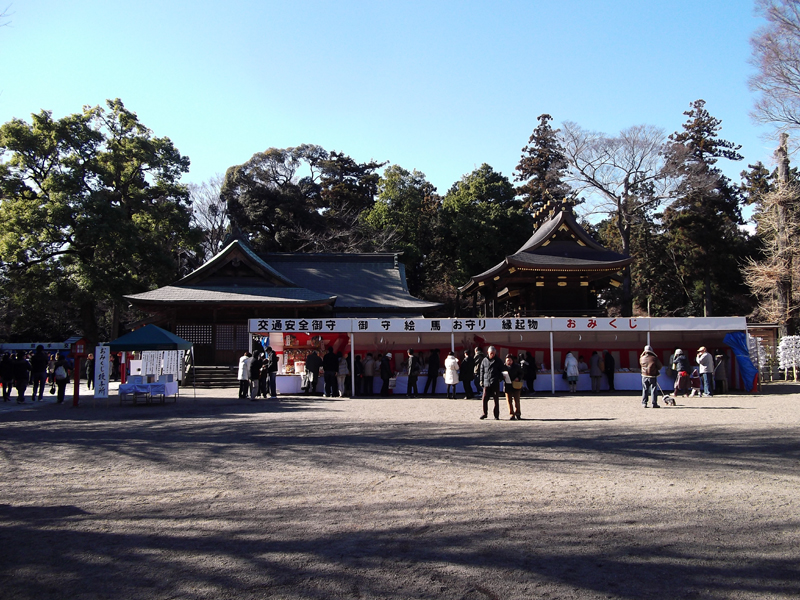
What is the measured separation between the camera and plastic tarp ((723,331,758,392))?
1783cm

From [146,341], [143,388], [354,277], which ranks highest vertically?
[354,277]

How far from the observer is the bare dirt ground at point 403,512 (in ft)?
12.1

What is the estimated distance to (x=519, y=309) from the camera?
28.9m

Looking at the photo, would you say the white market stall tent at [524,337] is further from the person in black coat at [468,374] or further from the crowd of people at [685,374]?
the person in black coat at [468,374]

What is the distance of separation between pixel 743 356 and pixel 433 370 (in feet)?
31.2

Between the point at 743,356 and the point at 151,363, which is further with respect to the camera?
the point at 151,363

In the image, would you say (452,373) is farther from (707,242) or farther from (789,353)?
(707,242)

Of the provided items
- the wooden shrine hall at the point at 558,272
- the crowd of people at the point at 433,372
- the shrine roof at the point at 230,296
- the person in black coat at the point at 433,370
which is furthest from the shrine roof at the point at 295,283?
the person in black coat at the point at 433,370

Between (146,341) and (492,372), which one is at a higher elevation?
(146,341)

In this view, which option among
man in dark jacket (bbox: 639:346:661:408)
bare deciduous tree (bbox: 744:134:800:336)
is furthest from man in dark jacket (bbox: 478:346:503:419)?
bare deciduous tree (bbox: 744:134:800:336)

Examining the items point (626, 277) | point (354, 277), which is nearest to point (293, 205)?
point (354, 277)

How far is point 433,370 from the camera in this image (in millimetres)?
18469

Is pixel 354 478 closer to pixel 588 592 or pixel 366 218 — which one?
pixel 588 592

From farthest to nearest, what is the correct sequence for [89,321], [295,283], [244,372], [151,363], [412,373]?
[89,321], [295,283], [151,363], [412,373], [244,372]
